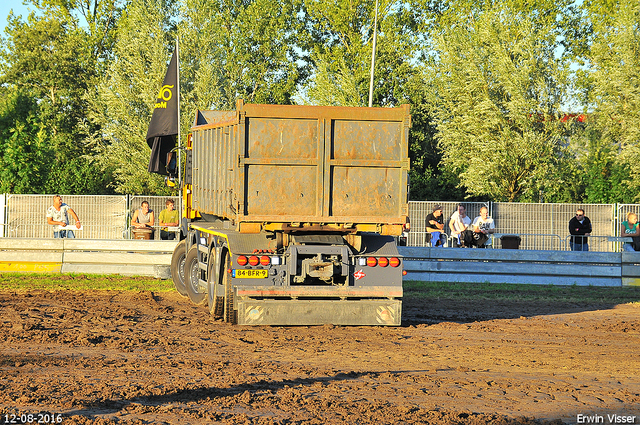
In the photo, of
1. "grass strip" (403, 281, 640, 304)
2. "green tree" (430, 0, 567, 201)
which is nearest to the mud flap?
"grass strip" (403, 281, 640, 304)

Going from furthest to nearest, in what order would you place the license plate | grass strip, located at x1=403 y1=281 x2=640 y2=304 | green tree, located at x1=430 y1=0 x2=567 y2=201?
green tree, located at x1=430 y1=0 x2=567 y2=201 → grass strip, located at x1=403 y1=281 x2=640 y2=304 → the license plate

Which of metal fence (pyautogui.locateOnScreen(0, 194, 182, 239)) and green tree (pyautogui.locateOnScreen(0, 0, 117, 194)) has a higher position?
green tree (pyautogui.locateOnScreen(0, 0, 117, 194))

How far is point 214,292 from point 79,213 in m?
19.2

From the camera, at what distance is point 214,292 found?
40.4 ft

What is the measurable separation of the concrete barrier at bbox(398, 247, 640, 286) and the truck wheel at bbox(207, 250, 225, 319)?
20.8ft

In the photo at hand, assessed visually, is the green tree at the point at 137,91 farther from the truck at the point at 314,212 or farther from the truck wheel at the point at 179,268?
the truck at the point at 314,212

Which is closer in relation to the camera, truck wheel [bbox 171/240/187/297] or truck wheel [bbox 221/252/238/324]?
truck wheel [bbox 221/252/238/324]

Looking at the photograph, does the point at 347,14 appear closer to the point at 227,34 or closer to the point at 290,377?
the point at 227,34

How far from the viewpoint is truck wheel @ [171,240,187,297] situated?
1567 centimetres

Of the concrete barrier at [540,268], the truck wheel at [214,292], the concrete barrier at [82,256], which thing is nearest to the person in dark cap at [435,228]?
the concrete barrier at [540,268]

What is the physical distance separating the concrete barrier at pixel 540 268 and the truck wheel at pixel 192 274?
17.5 feet

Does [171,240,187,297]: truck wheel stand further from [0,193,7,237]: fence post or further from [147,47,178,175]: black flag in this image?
[0,193,7,237]: fence post

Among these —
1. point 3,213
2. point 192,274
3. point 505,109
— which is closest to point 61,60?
point 3,213

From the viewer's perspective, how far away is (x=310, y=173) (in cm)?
1130
